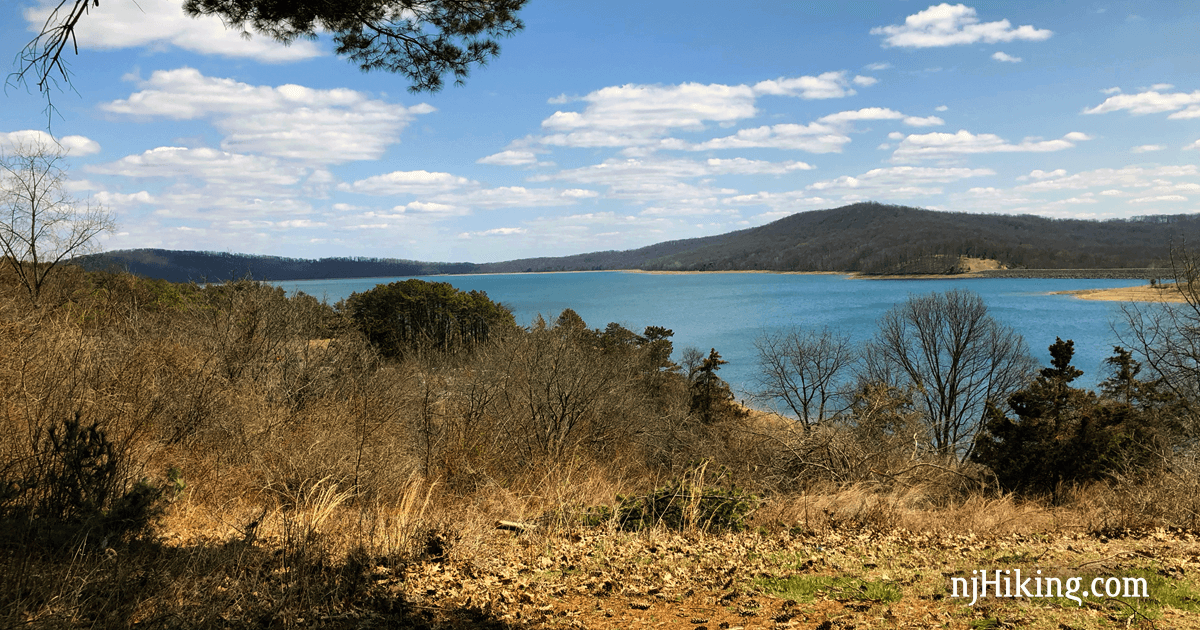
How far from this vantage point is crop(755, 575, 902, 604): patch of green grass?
4703mm

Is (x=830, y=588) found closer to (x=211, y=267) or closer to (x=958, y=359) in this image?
(x=958, y=359)

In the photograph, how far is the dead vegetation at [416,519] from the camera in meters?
4.15

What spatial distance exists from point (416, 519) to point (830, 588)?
3515mm

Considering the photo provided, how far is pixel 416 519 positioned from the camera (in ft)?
18.6

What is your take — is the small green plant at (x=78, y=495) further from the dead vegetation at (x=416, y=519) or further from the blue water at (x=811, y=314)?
the blue water at (x=811, y=314)

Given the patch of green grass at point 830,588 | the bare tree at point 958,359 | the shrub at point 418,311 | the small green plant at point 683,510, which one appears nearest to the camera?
the patch of green grass at point 830,588

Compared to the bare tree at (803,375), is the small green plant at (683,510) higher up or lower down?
higher up

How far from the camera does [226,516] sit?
20.2ft

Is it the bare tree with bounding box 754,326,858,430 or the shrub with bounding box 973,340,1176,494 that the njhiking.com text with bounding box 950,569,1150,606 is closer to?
the shrub with bounding box 973,340,1176,494

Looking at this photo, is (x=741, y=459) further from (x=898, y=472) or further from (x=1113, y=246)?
(x=1113, y=246)

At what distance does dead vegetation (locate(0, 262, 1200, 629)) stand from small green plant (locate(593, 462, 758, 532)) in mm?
34

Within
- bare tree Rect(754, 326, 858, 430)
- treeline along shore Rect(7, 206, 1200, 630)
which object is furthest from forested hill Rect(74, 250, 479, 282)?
bare tree Rect(754, 326, 858, 430)

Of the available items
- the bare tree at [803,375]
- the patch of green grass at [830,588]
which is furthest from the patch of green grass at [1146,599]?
the bare tree at [803,375]

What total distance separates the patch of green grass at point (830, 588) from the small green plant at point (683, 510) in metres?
1.52
